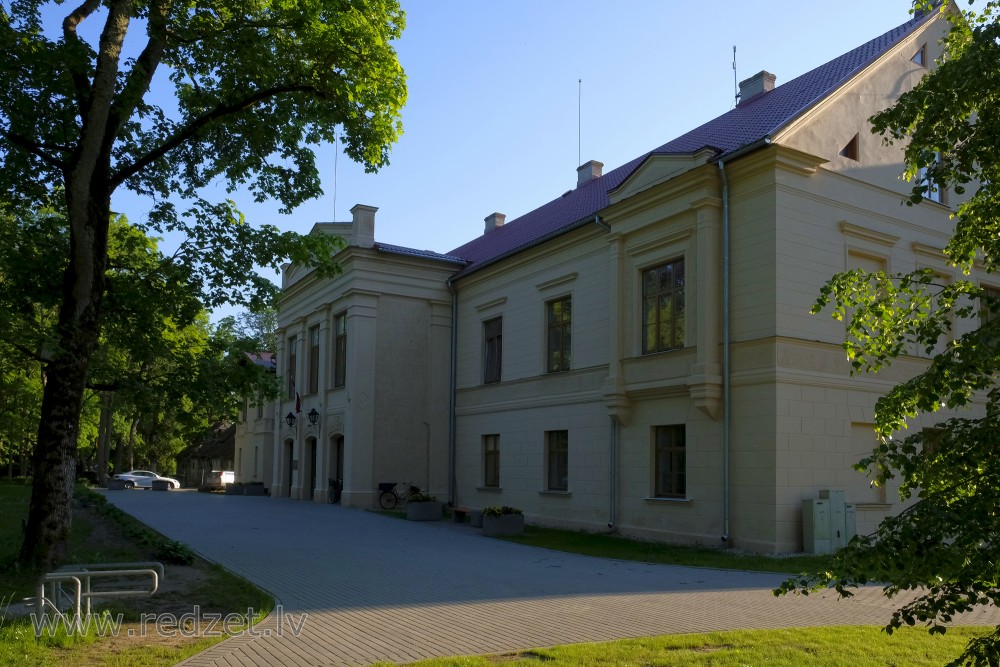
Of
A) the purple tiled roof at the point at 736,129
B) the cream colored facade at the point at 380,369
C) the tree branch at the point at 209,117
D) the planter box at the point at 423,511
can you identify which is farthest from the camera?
the cream colored facade at the point at 380,369

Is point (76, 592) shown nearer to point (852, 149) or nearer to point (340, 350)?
point (852, 149)

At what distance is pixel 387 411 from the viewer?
29.6 meters

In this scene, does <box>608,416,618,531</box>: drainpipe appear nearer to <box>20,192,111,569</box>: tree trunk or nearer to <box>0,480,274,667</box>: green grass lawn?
<box>0,480,274,667</box>: green grass lawn

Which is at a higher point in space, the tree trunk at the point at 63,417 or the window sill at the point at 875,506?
the tree trunk at the point at 63,417

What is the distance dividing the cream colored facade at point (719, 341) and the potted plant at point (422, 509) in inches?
107

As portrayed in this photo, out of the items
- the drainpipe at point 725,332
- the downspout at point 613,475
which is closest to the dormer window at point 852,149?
the drainpipe at point 725,332

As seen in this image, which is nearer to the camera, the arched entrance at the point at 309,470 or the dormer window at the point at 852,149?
the dormer window at the point at 852,149

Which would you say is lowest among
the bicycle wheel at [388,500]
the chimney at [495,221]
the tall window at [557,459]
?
the bicycle wheel at [388,500]

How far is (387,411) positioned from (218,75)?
17.7 metres

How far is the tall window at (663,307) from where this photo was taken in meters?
19.4

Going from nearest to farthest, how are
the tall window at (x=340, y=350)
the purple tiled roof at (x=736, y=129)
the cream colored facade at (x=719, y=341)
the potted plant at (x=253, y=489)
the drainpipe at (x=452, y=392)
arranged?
the cream colored facade at (x=719, y=341)
the purple tiled roof at (x=736, y=129)
the drainpipe at (x=452, y=392)
the tall window at (x=340, y=350)
the potted plant at (x=253, y=489)

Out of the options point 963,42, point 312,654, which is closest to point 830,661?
point 312,654

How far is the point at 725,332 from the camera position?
17.9 m

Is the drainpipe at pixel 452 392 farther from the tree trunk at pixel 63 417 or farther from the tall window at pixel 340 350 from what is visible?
the tree trunk at pixel 63 417
